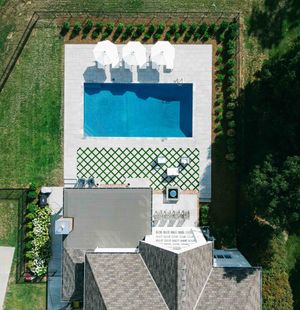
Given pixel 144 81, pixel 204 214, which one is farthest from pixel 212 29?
pixel 204 214

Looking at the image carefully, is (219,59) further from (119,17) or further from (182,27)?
(119,17)

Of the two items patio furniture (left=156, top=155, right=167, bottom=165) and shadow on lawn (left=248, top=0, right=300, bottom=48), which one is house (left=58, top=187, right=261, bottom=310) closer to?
patio furniture (left=156, top=155, right=167, bottom=165)

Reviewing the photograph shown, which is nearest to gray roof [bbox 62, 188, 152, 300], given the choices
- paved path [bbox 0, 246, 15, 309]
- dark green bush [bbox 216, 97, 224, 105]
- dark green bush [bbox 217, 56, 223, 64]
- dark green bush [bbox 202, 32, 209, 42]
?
paved path [bbox 0, 246, 15, 309]

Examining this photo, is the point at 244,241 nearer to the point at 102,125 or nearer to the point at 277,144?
the point at 277,144

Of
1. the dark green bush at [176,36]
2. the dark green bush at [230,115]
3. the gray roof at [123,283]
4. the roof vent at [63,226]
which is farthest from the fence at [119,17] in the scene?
the gray roof at [123,283]

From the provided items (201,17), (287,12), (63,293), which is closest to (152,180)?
(63,293)

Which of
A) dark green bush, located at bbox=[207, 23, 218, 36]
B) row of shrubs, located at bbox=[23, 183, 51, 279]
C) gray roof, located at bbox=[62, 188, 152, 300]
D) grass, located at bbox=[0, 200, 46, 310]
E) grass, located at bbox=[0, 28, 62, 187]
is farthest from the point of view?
grass, located at bbox=[0, 200, 46, 310]

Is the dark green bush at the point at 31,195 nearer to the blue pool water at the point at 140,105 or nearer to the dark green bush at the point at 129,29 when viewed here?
the blue pool water at the point at 140,105
